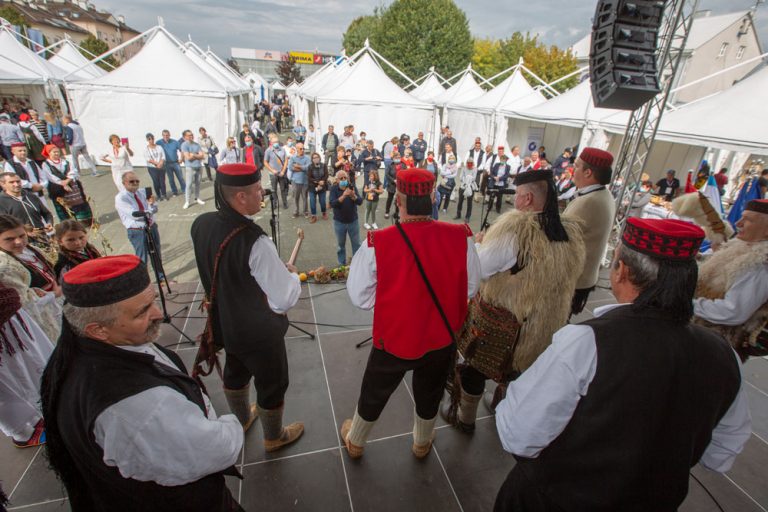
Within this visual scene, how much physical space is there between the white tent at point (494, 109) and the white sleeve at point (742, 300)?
1175cm

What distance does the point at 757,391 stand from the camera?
12.0 feet

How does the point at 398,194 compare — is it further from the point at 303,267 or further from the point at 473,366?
the point at 303,267

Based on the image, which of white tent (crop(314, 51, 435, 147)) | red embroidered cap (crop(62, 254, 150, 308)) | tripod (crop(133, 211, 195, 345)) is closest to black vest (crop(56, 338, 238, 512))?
red embroidered cap (crop(62, 254, 150, 308))

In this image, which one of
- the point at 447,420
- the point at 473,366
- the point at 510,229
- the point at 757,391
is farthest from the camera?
the point at 757,391

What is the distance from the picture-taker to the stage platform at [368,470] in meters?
2.46

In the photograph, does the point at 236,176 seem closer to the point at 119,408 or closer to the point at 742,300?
the point at 119,408

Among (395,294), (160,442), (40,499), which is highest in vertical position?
(395,294)

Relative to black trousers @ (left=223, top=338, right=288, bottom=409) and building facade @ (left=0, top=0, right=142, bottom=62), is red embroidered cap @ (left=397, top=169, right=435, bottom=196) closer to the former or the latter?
black trousers @ (left=223, top=338, right=288, bottom=409)

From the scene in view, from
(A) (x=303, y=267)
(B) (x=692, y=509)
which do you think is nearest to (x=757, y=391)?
(B) (x=692, y=509)

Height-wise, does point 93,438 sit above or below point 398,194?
below

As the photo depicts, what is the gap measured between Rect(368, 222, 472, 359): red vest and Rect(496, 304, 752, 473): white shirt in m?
0.68

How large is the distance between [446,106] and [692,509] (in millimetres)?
15935

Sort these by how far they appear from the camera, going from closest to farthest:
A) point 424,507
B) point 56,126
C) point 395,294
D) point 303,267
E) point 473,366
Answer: point 395,294 < point 424,507 < point 473,366 < point 303,267 < point 56,126

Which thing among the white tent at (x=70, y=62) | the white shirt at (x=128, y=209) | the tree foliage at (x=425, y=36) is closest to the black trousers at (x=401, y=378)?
the white shirt at (x=128, y=209)
